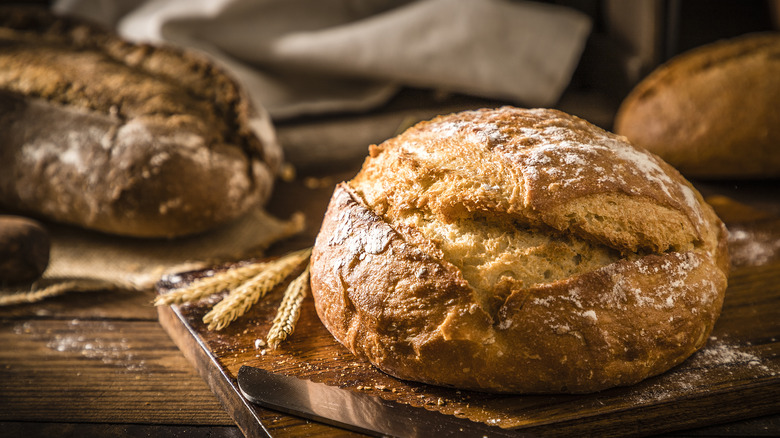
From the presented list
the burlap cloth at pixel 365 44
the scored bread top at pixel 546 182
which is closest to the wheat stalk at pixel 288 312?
the scored bread top at pixel 546 182

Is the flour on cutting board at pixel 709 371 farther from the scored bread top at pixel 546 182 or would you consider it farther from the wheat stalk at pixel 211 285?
the wheat stalk at pixel 211 285

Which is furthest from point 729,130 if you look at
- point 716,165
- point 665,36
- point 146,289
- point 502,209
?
point 146,289

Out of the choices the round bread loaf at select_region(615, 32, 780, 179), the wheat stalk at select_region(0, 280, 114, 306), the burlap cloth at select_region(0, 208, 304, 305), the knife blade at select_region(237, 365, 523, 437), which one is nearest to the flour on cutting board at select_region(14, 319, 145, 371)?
the wheat stalk at select_region(0, 280, 114, 306)

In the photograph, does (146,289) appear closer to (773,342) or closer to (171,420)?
(171,420)

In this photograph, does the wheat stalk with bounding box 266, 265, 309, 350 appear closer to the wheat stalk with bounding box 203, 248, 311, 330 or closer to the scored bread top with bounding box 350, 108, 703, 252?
the wheat stalk with bounding box 203, 248, 311, 330

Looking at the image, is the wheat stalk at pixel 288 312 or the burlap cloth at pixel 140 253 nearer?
the wheat stalk at pixel 288 312

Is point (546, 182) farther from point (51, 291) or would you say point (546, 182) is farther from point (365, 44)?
point (365, 44)
